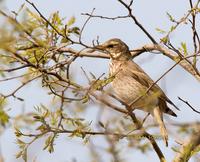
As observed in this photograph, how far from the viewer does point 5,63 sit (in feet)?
17.1

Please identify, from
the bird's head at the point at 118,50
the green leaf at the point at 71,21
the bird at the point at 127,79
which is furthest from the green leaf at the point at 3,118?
the bird's head at the point at 118,50

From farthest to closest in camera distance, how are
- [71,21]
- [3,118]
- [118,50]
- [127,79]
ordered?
[118,50], [127,79], [71,21], [3,118]

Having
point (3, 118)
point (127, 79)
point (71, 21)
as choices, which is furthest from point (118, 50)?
point (3, 118)

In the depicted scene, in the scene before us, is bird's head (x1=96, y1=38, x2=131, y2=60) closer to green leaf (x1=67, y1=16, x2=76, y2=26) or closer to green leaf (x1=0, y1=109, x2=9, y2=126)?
green leaf (x1=67, y1=16, x2=76, y2=26)

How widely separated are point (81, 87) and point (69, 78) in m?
0.57

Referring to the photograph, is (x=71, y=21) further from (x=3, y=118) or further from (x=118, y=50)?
(x=118, y=50)

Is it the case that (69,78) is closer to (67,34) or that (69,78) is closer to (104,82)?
(104,82)

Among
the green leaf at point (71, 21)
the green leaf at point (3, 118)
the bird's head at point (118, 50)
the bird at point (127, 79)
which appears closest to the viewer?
the green leaf at point (3, 118)

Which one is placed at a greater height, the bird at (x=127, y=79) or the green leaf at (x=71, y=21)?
the green leaf at (x=71, y=21)

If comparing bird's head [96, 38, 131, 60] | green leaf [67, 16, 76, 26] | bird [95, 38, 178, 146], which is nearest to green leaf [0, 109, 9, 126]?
green leaf [67, 16, 76, 26]

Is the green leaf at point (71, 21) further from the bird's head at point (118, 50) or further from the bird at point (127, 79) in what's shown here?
the bird's head at point (118, 50)

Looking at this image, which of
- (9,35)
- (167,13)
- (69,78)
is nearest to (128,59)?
(167,13)

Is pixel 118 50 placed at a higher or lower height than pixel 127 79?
higher

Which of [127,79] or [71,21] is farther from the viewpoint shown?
[127,79]
